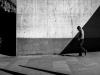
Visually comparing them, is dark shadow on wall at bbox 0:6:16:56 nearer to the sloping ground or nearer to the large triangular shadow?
the sloping ground

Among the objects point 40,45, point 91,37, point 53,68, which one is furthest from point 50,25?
point 53,68

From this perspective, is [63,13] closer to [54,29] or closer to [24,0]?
[54,29]

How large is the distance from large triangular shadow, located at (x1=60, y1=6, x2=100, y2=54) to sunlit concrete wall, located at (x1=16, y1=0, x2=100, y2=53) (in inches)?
13.4

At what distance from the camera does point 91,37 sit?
9.17 m

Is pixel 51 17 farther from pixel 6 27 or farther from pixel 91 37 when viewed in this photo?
pixel 6 27

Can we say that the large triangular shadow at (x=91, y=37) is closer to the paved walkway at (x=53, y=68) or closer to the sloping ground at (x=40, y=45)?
the sloping ground at (x=40, y=45)

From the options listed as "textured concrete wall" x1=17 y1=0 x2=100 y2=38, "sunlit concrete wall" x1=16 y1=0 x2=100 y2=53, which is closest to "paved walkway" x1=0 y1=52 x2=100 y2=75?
"sunlit concrete wall" x1=16 y1=0 x2=100 y2=53

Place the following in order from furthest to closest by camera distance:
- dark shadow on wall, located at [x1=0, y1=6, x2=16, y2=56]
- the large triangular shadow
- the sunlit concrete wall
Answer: dark shadow on wall, located at [x1=0, y1=6, x2=16, y2=56] < the large triangular shadow < the sunlit concrete wall

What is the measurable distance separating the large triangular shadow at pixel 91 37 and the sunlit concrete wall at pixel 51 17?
340mm

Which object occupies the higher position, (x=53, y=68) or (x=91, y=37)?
(x=91, y=37)

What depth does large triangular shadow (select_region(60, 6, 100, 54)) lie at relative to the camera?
9.08 metres

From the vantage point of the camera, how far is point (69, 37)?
9031 mm

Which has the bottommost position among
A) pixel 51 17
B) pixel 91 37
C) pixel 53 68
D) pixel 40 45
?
pixel 53 68

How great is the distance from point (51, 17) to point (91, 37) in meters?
3.38
